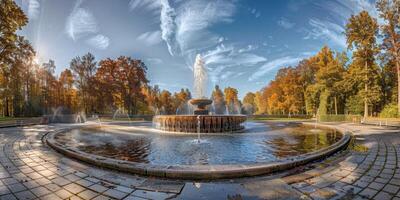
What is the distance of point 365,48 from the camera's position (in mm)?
23797

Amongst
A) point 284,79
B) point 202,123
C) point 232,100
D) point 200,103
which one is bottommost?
point 202,123

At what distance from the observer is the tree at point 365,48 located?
23234mm

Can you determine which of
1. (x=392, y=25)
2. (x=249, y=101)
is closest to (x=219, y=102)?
(x=249, y=101)

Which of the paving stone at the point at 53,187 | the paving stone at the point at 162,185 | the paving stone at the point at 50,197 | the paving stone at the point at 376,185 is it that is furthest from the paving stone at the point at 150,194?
the paving stone at the point at 376,185

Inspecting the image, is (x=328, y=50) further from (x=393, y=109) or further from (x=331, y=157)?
(x=331, y=157)

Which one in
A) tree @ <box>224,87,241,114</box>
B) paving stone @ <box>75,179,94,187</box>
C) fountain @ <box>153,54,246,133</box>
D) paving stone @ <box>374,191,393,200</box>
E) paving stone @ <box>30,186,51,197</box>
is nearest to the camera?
paving stone @ <box>374,191,393,200</box>

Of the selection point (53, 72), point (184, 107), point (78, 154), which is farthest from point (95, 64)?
point (78, 154)

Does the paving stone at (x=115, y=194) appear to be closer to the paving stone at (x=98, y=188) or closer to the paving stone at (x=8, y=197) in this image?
the paving stone at (x=98, y=188)

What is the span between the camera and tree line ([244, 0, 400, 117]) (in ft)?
71.5

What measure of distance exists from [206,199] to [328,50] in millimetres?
40180

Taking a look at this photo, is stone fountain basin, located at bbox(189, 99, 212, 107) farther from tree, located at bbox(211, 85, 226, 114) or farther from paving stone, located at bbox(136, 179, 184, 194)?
tree, located at bbox(211, 85, 226, 114)

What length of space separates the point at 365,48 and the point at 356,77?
365 cm

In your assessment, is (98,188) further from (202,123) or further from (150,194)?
(202,123)

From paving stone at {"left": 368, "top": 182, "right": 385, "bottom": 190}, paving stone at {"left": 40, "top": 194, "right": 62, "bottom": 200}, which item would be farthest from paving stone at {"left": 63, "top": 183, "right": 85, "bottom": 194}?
paving stone at {"left": 368, "top": 182, "right": 385, "bottom": 190}
